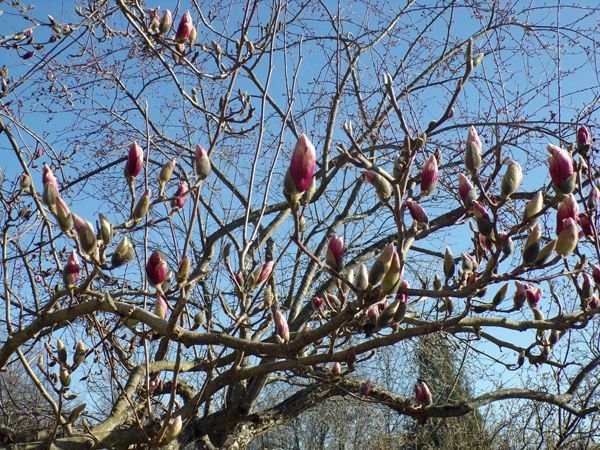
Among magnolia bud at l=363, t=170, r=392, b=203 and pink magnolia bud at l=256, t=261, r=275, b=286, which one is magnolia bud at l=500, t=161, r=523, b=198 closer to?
magnolia bud at l=363, t=170, r=392, b=203

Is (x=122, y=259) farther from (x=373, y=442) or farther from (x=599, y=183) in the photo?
(x=373, y=442)

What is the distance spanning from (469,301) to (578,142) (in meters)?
0.40

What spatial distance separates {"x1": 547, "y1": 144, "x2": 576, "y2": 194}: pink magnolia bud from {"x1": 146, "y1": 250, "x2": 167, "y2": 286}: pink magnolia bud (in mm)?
744

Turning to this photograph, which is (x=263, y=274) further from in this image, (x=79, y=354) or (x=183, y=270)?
(x=79, y=354)

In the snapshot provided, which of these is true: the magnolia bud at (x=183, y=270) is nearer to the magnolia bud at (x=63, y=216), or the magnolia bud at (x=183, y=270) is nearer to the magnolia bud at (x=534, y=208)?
the magnolia bud at (x=63, y=216)

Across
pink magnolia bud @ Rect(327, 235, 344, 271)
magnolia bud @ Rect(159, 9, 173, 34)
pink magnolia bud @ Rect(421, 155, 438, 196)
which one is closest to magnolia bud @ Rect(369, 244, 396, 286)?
pink magnolia bud @ Rect(327, 235, 344, 271)

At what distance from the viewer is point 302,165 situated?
97cm

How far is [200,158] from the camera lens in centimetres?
140

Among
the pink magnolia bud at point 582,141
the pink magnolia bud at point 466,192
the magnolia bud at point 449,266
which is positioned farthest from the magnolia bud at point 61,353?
the pink magnolia bud at point 582,141

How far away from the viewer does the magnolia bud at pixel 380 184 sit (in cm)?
111

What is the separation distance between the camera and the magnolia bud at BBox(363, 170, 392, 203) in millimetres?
1107

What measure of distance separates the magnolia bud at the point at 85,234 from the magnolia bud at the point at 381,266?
536mm

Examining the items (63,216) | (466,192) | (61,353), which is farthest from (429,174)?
(61,353)

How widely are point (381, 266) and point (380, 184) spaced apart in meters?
0.17
